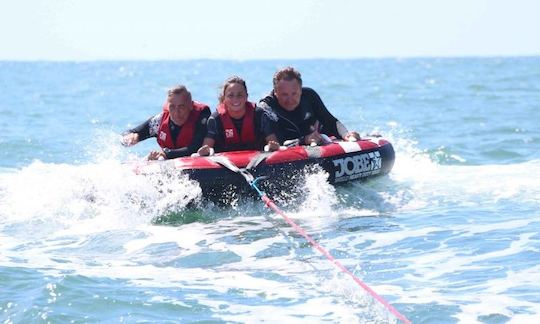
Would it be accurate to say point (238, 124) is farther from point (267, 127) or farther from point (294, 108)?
point (294, 108)

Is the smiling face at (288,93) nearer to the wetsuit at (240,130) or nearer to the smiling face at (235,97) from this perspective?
the wetsuit at (240,130)

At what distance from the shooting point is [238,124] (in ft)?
30.5

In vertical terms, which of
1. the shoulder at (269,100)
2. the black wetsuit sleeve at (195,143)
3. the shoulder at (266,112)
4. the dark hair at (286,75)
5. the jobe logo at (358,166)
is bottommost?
the jobe logo at (358,166)

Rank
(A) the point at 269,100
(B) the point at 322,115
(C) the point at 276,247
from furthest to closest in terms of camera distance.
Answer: (B) the point at 322,115 < (A) the point at 269,100 < (C) the point at 276,247

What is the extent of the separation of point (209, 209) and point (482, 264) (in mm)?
2818

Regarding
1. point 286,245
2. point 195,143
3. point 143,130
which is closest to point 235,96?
point 195,143

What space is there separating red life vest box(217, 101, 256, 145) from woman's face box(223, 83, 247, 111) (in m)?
0.13

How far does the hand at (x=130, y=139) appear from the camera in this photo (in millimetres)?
9352

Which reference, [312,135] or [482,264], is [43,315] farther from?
[312,135]

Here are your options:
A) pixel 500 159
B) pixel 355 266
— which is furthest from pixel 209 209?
pixel 500 159

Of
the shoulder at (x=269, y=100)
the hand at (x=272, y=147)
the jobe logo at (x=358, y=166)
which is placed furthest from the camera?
the shoulder at (x=269, y=100)

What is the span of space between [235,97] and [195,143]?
1.86 feet

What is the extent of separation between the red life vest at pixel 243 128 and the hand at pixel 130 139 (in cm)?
81

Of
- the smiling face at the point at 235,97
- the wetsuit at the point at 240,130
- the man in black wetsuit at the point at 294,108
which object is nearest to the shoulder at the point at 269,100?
the man in black wetsuit at the point at 294,108
